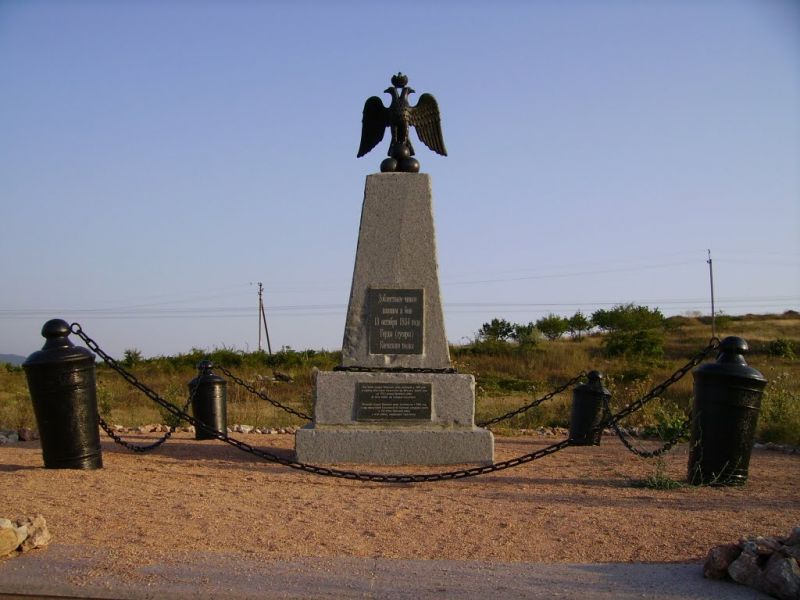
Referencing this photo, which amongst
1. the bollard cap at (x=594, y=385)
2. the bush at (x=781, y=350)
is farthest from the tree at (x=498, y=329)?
the bollard cap at (x=594, y=385)

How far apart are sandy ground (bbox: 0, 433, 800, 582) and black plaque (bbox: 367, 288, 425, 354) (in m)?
1.24

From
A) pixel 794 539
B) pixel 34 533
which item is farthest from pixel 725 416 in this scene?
pixel 34 533

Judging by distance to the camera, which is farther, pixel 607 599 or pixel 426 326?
pixel 426 326

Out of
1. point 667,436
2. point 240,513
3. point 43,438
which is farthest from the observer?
point 667,436

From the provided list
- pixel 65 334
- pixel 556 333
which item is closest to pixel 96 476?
pixel 65 334

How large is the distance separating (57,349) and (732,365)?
535 centimetres

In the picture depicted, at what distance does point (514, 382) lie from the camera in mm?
22297

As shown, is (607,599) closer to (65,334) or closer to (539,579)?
(539,579)

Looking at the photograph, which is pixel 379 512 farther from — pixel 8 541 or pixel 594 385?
pixel 594 385

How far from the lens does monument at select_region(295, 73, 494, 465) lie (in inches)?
286

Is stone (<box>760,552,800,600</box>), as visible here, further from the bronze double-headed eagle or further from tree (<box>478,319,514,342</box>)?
tree (<box>478,319,514,342</box>)

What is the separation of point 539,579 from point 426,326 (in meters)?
4.28

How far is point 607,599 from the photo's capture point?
3.31 metres

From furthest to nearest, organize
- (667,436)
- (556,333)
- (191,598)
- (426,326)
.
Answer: (556,333) → (667,436) → (426,326) → (191,598)
